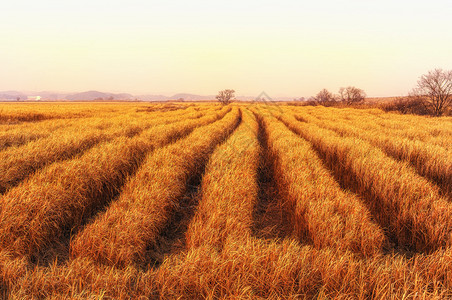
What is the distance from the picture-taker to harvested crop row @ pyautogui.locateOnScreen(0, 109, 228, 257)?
2744 mm

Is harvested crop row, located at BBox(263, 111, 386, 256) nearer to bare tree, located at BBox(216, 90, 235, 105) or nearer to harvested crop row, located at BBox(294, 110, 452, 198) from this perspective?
harvested crop row, located at BBox(294, 110, 452, 198)

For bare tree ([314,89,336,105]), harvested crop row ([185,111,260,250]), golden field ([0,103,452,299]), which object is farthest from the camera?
bare tree ([314,89,336,105])

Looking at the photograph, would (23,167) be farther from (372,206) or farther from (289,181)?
(372,206)

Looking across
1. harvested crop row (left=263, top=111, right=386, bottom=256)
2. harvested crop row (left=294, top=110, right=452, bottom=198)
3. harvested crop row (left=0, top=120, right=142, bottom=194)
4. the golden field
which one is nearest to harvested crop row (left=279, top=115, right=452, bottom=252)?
the golden field

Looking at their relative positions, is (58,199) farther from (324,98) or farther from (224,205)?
(324,98)

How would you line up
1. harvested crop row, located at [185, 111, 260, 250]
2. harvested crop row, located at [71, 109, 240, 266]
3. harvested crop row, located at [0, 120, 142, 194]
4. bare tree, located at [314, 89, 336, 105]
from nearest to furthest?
harvested crop row, located at [71, 109, 240, 266] < harvested crop row, located at [185, 111, 260, 250] < harvested crop row, located at [0, 120, 142, 194] < bare tree, located at [314, 89, 336, 105]

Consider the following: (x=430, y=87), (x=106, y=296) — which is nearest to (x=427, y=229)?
(x=106, y=296)

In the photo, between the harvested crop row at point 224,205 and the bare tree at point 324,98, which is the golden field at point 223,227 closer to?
the harvested crop row at point 224,205

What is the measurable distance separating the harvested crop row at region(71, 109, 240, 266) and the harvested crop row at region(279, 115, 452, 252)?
11.7 ft

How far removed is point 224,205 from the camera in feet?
11.1

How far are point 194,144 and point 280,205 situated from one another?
334 cm

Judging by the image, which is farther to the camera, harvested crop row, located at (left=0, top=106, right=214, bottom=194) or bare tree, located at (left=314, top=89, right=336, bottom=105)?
bare tree, located at (left=314, top=89, right=336, bottom=105)

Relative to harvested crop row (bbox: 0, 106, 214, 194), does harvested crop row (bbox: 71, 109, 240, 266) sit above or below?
below

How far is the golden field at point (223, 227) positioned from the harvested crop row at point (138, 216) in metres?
0.02
